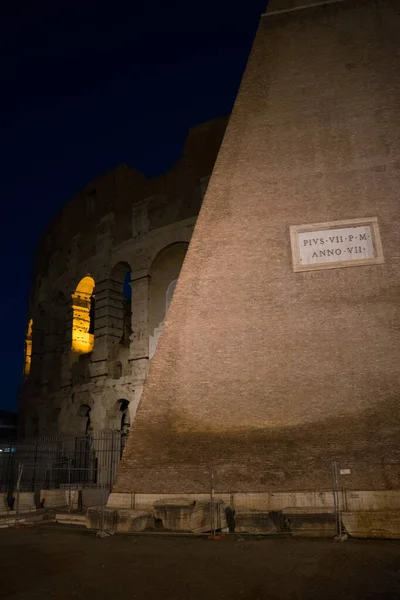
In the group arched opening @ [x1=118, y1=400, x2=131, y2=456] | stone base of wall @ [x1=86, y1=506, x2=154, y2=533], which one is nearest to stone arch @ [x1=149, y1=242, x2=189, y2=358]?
arched opening @ [x1=118, y1=400, x2=131, y2=456]

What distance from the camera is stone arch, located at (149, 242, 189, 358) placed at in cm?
1750

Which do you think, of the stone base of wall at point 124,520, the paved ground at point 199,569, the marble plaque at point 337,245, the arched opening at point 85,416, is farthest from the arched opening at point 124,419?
the paved ground at point 199,569

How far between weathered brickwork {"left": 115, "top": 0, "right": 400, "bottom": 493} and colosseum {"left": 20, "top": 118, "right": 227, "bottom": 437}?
6591 mm

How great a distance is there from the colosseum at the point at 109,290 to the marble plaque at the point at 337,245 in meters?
7.79

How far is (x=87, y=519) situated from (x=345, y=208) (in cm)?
701

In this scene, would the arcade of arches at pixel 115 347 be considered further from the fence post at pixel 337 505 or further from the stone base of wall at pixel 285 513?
the fence post at pixel 337 505

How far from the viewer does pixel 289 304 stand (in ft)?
30.8

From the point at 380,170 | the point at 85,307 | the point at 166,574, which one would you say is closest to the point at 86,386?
the point at 85,307

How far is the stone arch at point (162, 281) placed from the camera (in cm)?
1750

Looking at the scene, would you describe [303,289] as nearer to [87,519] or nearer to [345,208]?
[345,208]

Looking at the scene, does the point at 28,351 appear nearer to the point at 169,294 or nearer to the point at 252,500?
the point at 169,294

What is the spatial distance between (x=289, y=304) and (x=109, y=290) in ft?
35.0

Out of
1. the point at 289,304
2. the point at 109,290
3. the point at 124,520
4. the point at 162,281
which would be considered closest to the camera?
the point at 124,520

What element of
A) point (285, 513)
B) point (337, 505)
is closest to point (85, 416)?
point (285, 513)
